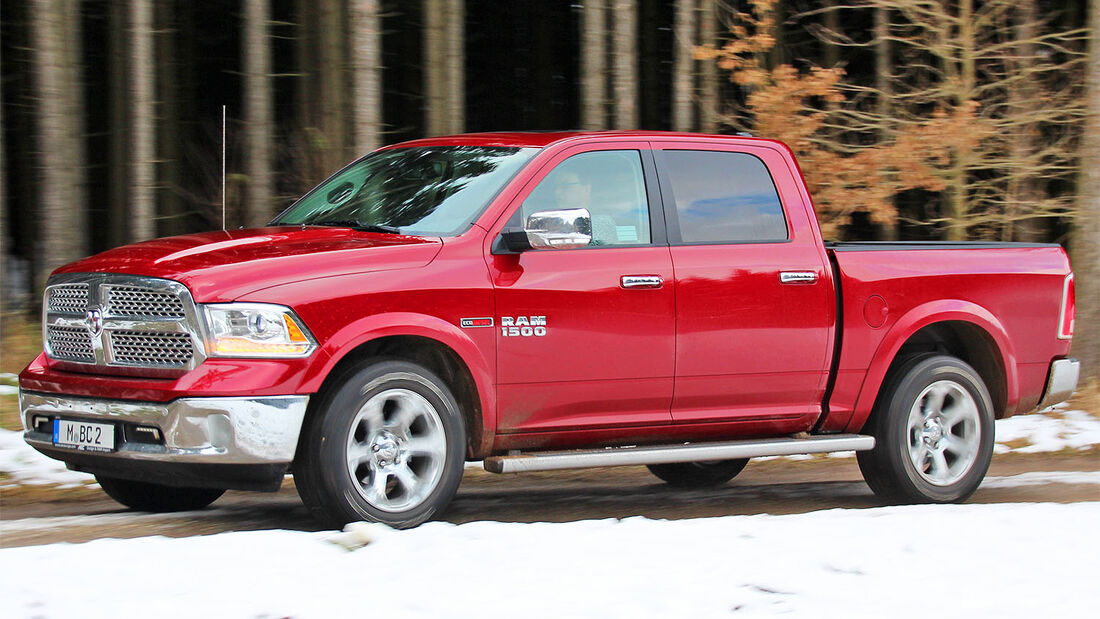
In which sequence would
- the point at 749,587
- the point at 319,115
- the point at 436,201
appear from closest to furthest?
the point at 749,587, the point at 436,201, the point at 319,115

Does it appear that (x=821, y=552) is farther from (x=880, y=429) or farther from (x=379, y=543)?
(x=880, y=429)

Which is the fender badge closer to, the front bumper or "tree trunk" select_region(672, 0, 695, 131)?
the front bumper

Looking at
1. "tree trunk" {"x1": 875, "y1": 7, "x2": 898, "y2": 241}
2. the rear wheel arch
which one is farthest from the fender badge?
"tree trunk" {"x1": 875, "y1": 7, "x2": 898, "y2": 241}

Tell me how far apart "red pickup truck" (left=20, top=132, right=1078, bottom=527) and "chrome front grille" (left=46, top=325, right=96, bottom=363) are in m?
0.02

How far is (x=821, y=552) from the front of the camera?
5.59 m

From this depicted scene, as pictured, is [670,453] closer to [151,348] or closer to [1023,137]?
[151,348]

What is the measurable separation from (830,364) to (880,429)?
0.62 meters

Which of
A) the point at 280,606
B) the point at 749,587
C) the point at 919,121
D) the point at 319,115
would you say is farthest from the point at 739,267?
the point at 919,121

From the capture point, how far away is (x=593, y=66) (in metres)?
12.8

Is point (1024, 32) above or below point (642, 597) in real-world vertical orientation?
above

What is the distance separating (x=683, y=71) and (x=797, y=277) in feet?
22.5

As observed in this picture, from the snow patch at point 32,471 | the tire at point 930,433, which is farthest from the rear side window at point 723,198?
the snow patch at point 32,471

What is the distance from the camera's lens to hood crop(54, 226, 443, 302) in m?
5.70

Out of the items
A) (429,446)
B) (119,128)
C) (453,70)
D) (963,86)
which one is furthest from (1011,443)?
(119,128)
